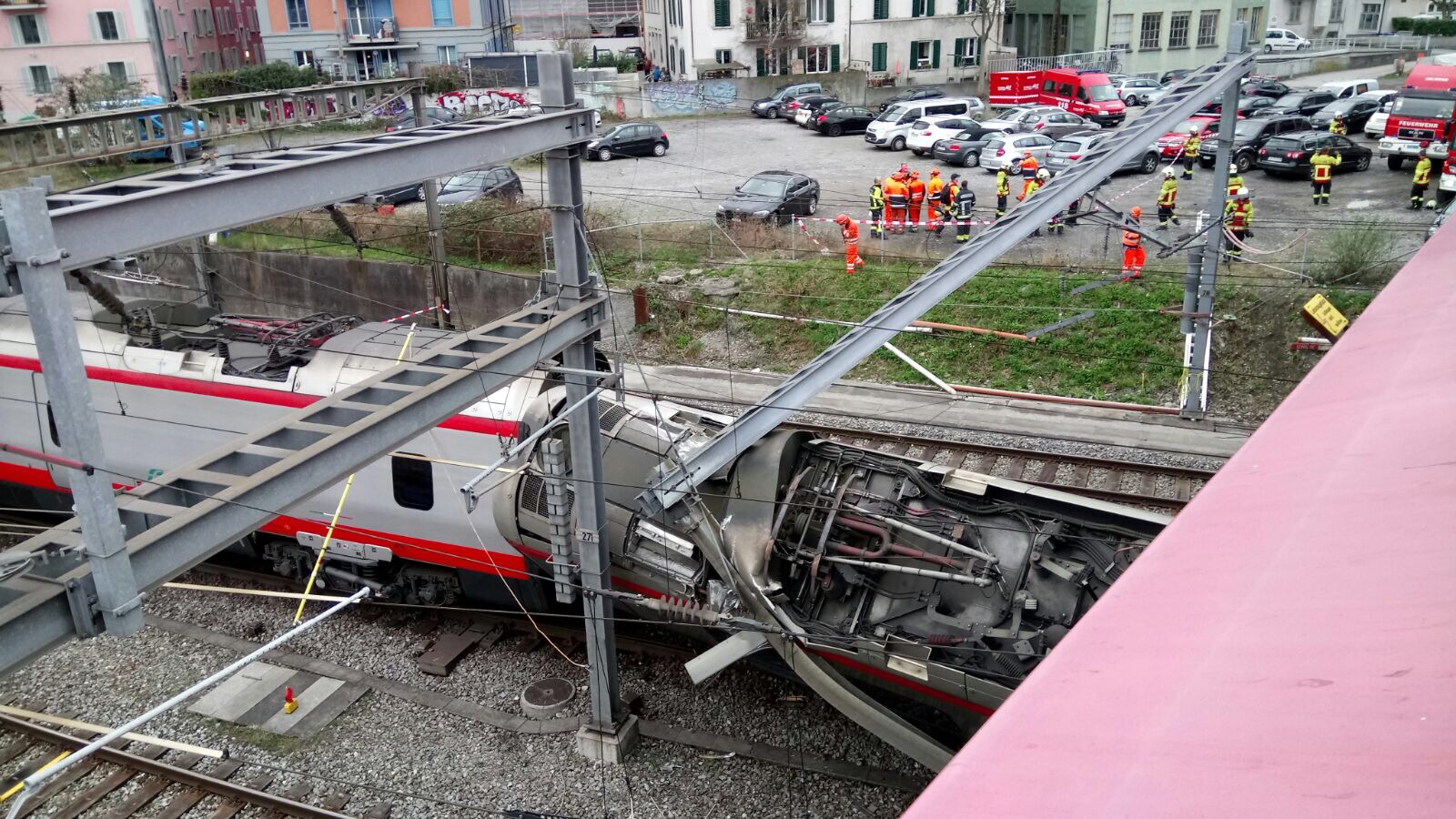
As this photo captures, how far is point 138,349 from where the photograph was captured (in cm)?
1225

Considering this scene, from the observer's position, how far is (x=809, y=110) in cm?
3881

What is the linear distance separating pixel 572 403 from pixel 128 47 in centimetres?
3974

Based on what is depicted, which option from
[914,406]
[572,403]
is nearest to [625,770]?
[572,403]

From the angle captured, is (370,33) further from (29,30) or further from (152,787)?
(152,787)

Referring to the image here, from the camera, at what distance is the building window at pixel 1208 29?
47844 mm

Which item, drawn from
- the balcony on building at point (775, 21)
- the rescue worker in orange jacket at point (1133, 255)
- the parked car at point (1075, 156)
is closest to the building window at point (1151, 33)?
the balcony on building at point (775, 21)

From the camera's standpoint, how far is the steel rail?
29.7 feet

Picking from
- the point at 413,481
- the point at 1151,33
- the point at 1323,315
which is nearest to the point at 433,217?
the point at 413,481

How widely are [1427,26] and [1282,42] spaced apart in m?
7.90

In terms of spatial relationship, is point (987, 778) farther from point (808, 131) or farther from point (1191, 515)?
point (808, 131)

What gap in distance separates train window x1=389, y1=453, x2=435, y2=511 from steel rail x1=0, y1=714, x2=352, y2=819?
310 cm

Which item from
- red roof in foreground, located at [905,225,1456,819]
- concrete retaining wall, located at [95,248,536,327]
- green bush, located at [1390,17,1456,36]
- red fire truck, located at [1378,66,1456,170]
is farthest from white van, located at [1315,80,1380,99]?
red roof in foreground, located at [905,225,1456,819]

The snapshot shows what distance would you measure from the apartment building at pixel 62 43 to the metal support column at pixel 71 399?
126 feet

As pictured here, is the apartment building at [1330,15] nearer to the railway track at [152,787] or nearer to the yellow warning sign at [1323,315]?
the yellow warning sign at [1323,315]
